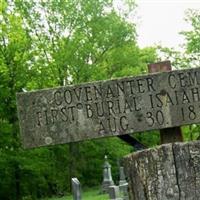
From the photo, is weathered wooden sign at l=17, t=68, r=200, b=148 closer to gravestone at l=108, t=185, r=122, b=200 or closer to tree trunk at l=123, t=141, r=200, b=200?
tree trunk at l=123, t=141, r=200, b=200

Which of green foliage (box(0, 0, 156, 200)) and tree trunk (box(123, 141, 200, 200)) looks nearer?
tree trunk (box(123, 141, 200, 200))

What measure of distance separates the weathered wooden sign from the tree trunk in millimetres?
1545

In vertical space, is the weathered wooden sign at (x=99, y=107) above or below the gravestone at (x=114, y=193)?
above

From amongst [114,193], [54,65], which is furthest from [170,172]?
[54,65]

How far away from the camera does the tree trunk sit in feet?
10.3

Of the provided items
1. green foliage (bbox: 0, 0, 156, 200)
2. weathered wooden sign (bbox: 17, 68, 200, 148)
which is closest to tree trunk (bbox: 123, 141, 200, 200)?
weathered wooden sign (bbox: 17, 68, 200, 148)

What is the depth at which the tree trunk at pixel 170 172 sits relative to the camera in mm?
3145

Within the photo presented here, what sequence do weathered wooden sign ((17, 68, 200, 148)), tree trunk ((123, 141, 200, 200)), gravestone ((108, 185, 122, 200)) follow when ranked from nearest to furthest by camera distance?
tree trunk ((123, 141, 200, 200)), weathered wooden sign ((17, 68, 200, 148)), gravestone ((108, 185, 122, 200))

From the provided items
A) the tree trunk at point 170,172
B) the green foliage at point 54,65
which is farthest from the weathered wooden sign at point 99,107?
the green foliage at point 54,65

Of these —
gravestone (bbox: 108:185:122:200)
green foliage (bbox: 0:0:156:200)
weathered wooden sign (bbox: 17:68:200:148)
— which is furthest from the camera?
green foliage (bbox: 0:0:156:200)

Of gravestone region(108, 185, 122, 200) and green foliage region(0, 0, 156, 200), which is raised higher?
green foliage region(0, 0, 156, 200)

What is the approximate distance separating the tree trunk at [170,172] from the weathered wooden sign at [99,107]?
154 cm

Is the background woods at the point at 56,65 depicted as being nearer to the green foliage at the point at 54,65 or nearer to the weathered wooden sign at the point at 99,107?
the green foliage at the point at 54,65

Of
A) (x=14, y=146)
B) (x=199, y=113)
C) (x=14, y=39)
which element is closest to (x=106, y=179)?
(x=14, y=146)
